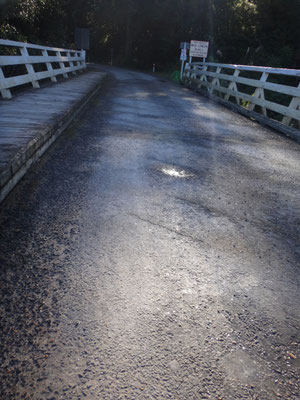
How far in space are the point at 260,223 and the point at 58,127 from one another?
3.62 m

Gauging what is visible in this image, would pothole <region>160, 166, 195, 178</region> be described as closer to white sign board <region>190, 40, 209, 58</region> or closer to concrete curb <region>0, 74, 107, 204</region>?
concrete curb <region>0, 74, 107, 204</region>

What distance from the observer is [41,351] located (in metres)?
1.52

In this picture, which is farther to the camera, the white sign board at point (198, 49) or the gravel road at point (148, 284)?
the white sign board at point (198, 49)

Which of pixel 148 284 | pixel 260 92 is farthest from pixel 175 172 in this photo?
pixel 260 92

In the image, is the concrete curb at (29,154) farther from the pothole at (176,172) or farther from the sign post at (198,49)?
the sign post at (198,49)

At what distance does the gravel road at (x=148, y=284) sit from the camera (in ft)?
4.75

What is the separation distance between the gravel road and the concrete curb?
0.11 meters

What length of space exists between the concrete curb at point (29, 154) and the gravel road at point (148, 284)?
113 millimetres

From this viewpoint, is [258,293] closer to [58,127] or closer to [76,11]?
[58,127]

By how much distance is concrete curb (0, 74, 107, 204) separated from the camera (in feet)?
9.73

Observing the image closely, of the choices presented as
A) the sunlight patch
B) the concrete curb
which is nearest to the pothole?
the sunlight patch

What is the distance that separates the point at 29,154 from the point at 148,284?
7.93 feet

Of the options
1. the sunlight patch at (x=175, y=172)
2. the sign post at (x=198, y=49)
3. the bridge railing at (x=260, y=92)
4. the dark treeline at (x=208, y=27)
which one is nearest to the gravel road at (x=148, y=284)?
the sunlight patch at (x=175, y=172)

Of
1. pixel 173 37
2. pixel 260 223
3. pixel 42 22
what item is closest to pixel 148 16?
pixel 173 37
